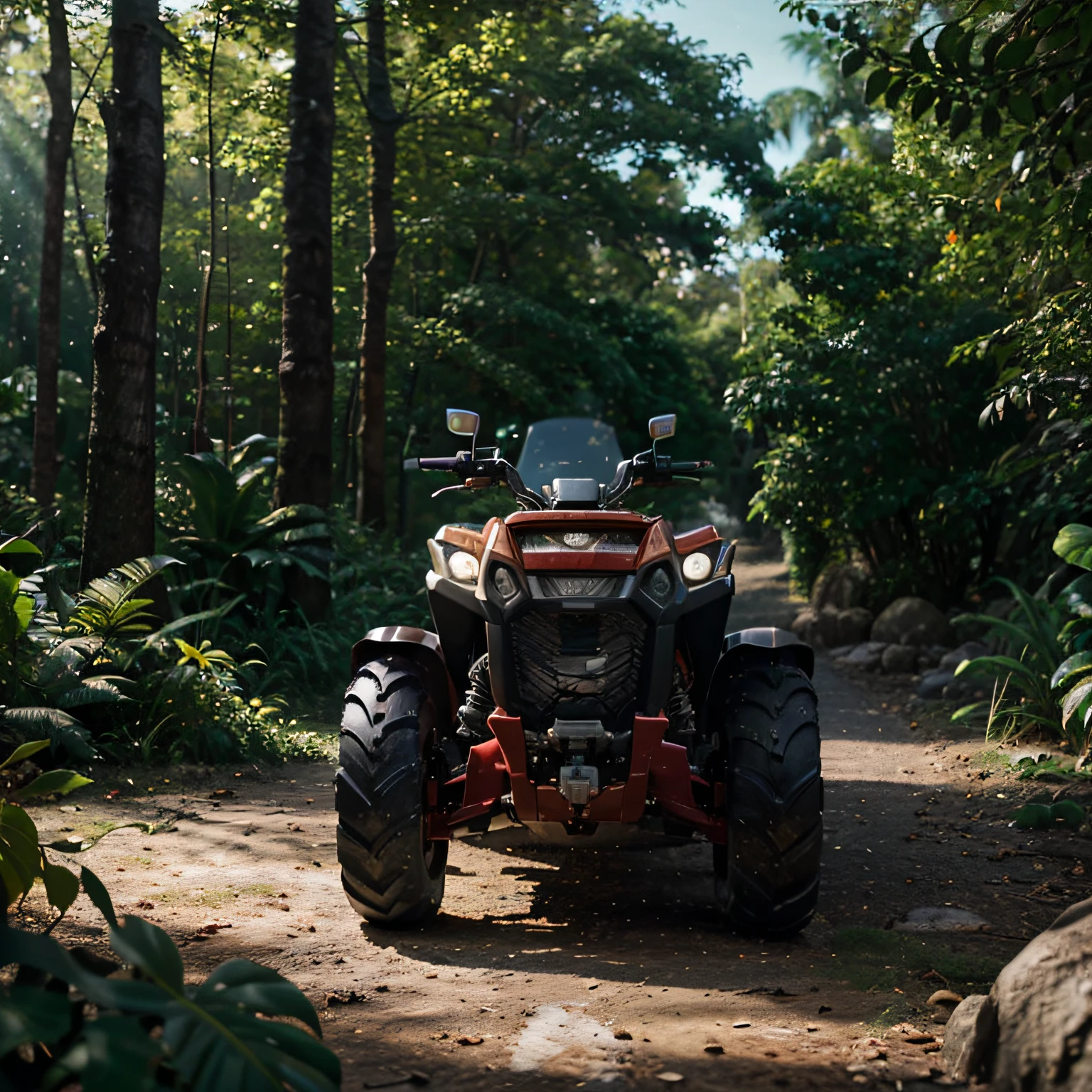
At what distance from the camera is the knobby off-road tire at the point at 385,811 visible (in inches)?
183

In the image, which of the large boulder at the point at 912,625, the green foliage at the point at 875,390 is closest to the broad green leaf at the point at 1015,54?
the green foliage at the point at 875,390

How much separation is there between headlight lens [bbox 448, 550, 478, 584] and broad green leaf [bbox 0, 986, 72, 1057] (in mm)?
2831

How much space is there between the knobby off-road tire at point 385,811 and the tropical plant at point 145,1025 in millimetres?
1947

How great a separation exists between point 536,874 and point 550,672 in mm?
1647

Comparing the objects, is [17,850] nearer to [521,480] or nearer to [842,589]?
[521,480]

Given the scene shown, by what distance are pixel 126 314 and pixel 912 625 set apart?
969cm

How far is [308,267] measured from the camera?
1220 centimetres

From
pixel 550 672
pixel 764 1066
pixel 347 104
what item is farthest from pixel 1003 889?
pixel 347 104

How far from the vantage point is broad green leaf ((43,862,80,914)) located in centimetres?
338

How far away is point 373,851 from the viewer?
4.65 m

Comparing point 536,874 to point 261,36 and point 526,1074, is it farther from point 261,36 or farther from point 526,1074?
point 261,36

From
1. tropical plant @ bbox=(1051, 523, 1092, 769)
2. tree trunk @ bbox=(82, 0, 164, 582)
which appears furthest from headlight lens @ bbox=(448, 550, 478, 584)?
tree trunk @ bbox=(82, 0, 164, 582)

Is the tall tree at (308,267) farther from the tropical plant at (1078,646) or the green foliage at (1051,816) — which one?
the green foliage at (1051,816)

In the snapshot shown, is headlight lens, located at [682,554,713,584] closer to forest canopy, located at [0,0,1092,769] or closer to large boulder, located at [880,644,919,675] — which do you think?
forest canopy, located at [0,0,1092,769]
